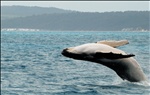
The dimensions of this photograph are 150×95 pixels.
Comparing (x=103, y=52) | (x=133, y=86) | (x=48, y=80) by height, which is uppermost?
(x=103, y=52)

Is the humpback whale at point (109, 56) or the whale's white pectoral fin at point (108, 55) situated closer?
the whale's white pectoral fin at point (108, 55)

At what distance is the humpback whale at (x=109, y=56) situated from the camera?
52.9 feet

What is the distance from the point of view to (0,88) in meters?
18.8

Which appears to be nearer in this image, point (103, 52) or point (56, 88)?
point (103, 52)

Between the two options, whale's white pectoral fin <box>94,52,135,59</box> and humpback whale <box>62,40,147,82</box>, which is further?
humpback whale <box>62,40,147,82</box>

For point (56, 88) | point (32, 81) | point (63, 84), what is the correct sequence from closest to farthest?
point (56, 88) → point (63, 84) → point (32, 81)

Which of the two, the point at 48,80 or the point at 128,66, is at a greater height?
the point at 128,66

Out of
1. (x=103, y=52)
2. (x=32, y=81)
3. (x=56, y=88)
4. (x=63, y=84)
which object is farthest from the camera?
(x=32, y=81)

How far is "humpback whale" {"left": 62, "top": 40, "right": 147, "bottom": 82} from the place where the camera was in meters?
16.1

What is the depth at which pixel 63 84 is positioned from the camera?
65.1ft

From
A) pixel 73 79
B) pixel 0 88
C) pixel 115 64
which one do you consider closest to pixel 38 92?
pixel 0 88

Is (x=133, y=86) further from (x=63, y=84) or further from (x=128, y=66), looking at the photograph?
(x=63, y=84)

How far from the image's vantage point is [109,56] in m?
16.0

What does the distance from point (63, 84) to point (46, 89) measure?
1.71 meters
